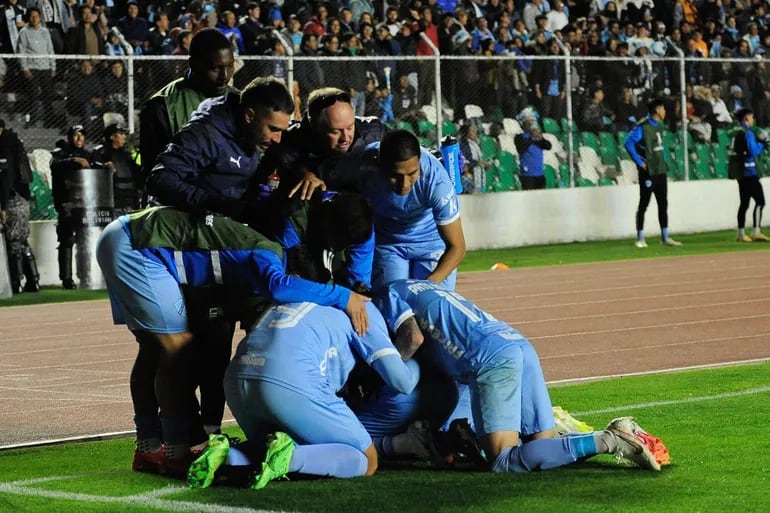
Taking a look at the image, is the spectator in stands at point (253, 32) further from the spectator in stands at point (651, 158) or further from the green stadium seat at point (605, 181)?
the green stadium seat at point (605, 181)

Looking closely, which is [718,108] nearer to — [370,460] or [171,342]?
[171,342]

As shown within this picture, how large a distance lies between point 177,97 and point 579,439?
285 centimetres

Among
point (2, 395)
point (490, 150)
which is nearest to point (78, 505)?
point (2, 395)

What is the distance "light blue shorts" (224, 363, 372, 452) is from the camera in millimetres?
7055

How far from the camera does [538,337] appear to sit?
44.4 feet

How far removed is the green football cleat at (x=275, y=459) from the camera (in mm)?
6949

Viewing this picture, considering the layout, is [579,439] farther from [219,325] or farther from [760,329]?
[760,329]

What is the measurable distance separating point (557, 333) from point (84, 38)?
10.3m

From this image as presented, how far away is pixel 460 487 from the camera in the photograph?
6996 millimetres

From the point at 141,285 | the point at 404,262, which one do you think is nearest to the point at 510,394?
the point at 141,285

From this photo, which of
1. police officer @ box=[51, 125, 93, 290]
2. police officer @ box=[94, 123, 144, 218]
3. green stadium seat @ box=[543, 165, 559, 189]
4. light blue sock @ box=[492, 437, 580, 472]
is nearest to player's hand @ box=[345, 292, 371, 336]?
light blue sock @ box=[492, 437, 580, 472]

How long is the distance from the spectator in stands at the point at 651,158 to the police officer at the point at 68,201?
930cm

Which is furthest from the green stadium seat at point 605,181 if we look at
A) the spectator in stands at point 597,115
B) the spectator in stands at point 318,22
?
the spectator in stands at point 318,22

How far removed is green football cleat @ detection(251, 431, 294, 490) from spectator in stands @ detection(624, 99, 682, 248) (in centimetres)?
1840
